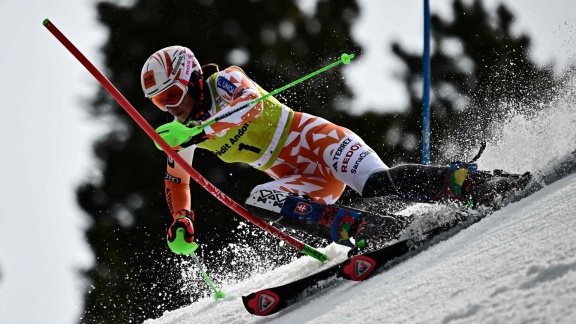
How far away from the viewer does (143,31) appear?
65.4 ft

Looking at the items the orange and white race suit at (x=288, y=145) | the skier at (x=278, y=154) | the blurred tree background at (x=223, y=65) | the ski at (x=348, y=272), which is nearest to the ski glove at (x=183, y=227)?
the skier at (x=278, y=154)

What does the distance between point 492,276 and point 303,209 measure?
191 centimetres

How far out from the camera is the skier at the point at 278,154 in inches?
159

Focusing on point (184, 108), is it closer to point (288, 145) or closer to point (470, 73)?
point (288, 145)

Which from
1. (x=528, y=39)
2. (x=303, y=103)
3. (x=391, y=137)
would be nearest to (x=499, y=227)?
(x=303, y=103)

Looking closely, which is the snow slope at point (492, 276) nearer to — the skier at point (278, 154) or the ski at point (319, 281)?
the ski at point (319, 281)

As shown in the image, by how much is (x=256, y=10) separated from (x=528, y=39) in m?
9.17

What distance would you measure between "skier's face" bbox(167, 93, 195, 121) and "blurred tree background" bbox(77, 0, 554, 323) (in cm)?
965

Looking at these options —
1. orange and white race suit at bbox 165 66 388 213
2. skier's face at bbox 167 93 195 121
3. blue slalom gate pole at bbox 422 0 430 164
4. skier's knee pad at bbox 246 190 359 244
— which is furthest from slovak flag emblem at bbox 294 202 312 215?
blue slalom gate pole at bbox 422 0 430 164

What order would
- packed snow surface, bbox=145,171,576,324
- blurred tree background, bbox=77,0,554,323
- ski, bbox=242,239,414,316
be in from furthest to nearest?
blurred tree background, bbox=77,0,554,323 → ski, bbox=242,239,414,316 → packed snow surface, bbox=145,171,576,324

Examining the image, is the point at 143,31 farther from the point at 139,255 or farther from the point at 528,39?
the point at 528,39

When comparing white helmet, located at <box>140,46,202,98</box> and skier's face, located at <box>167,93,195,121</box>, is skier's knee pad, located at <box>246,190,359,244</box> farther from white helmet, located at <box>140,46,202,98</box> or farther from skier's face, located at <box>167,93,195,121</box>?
white helmet, located at <box>140,46,202,98</box>

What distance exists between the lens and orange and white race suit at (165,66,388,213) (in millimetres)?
4359

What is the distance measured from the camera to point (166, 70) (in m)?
4.58
